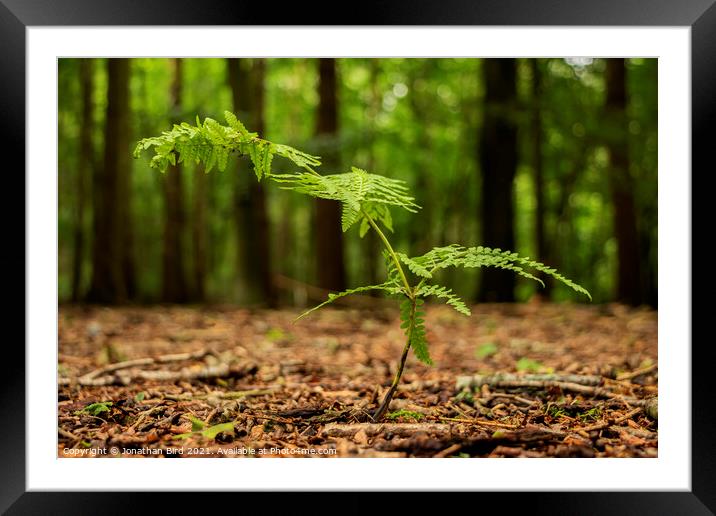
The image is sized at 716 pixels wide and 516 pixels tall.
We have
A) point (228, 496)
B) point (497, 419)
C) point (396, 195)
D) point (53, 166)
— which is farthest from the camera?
point (497, 419)

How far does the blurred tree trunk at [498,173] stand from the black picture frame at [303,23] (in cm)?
617

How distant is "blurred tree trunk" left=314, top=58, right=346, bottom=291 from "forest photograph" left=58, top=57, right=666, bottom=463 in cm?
4

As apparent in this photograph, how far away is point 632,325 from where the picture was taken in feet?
19.0

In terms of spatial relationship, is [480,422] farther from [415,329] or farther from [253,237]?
[253,237]

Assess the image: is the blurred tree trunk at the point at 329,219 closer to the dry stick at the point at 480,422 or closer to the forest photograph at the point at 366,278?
the forest photograph at the point at 366,278

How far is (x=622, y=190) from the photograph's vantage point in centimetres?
764

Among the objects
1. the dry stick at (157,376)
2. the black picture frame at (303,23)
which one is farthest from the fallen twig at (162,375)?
the black picture frame at (303,23)

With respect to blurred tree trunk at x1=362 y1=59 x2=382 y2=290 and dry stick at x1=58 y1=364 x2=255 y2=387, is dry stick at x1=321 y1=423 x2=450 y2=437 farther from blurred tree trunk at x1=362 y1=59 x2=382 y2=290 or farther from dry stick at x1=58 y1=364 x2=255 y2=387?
blurred tree trunk at x1=362 y1=59 x2=382 y2=290

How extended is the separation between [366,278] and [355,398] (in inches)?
533

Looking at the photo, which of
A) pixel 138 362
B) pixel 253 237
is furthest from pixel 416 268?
pixel 253 237

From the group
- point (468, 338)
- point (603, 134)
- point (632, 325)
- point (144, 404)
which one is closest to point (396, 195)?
point (144, 404)

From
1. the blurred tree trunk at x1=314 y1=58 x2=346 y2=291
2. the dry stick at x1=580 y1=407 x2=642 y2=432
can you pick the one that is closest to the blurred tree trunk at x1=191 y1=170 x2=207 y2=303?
the blurred tree trunk at x1=314 y1=58 x2=346 y2=291

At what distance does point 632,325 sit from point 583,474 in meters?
4.23

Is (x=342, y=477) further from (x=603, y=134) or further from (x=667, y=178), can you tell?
(x=603, y=134)
